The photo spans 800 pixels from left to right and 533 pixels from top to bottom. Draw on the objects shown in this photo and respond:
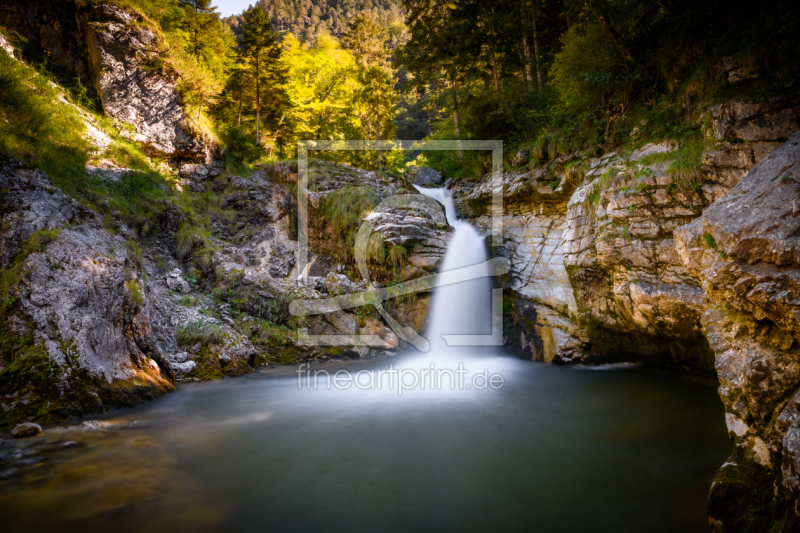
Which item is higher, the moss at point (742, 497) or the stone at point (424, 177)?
the stone at point (424, 177)

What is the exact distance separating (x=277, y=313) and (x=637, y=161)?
847cm

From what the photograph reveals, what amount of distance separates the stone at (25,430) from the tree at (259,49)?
12.8 meters

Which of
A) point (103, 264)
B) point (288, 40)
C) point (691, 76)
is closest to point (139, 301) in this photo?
point (103, 264)

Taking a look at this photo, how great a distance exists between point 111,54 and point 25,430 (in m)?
11.1

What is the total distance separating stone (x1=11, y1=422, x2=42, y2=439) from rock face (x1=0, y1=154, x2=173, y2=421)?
31 cm

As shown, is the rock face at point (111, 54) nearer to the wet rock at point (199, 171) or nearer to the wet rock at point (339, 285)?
the wet rock at point (199, 171)

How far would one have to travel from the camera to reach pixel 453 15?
1378 cm

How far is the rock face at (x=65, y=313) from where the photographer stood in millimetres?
4641


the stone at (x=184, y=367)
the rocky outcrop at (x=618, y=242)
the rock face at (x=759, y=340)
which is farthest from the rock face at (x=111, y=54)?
the rock face at (x=759, y=340)

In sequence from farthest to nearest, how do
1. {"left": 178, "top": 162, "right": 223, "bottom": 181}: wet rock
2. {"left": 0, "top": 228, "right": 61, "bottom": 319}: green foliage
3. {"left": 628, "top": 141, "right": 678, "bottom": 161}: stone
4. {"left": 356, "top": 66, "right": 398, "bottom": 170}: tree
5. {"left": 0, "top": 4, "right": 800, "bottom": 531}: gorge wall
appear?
{"left": 356, "top": 66, "right": 398, "bottom": 170}: tree < {"left": 178, "top": 162, "right": 223, "bottom": 181}: wet rock < {"left": 628, "top": 141, "right": 678, "bottom": 161}: stone < {"left": 0, "top": 228, "right": 61, "bottom": 319}: green foliage < {"left": 0, "top": 4, "right": 800, "bottom": 531}: gorge wall

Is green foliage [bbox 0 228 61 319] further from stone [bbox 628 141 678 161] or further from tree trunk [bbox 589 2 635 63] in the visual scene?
tree trunk [bbox 589 2 635 63]

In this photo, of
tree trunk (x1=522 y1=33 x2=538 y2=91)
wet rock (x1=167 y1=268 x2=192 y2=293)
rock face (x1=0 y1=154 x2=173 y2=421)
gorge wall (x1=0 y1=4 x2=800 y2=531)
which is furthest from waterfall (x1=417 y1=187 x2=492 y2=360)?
tree trunk (x1=522 y1=33 x2=538 y2=91)

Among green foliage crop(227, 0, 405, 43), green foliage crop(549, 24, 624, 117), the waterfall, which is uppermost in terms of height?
green foliage crop(227, 0, 405, 43)

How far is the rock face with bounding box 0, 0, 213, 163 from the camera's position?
10.2m
